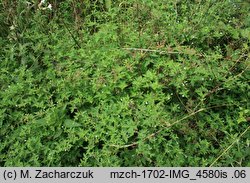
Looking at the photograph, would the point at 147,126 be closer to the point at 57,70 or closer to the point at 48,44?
the point at 57,70

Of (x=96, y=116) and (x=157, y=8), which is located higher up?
(x=157, y=8)

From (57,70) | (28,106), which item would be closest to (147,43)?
(57,70)

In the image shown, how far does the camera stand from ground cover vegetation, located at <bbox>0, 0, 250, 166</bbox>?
9.15ft

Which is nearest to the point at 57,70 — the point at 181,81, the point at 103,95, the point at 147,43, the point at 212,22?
the point at 103,95

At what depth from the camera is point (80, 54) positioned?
10.9 feet

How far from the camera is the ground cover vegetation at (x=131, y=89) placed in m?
2.79

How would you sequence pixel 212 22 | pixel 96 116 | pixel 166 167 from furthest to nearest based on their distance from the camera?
pixel 212 22 → pixel 96 116 → pixel 166 167

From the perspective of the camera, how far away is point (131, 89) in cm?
302

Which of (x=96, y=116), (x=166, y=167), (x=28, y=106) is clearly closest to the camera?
(x=166, y=167)

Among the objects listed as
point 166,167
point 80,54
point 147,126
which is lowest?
point 166,167

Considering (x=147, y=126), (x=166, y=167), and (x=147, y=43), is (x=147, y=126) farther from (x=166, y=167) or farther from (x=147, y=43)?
(x=147, y=43)

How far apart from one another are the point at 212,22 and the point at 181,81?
79cm

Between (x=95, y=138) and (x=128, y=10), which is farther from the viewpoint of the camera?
(x=128, y=10)

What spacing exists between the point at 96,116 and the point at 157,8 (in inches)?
49.2
